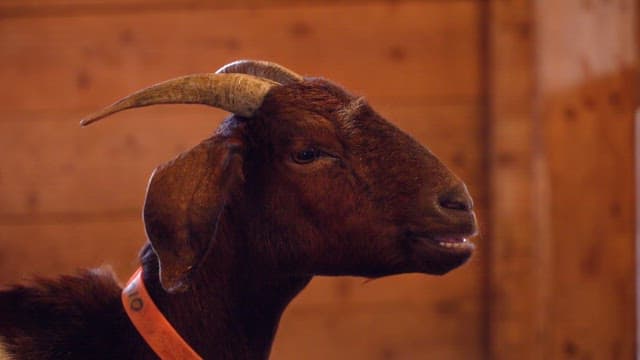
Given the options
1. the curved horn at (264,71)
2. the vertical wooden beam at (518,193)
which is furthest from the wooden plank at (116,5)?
the curved horn at (264,71)

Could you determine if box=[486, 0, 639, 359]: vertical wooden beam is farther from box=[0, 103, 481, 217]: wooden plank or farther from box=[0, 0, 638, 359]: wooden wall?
box=[0, 103, 481, 217]: wooden plank

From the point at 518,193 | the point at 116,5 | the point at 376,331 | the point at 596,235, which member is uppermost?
the point at 116,5

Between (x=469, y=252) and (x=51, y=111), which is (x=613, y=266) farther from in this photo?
(x=51, y=111)

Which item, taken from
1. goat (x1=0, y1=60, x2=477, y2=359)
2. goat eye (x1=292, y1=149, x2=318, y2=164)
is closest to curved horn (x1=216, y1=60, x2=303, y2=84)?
goat (x1=0, y1=60, x2=477, y2=359)

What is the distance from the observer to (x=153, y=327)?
1.14 m

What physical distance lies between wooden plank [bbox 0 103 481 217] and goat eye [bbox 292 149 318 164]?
4.28 ft

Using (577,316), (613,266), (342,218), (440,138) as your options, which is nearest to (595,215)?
(613,266)

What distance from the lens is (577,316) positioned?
2.41 m

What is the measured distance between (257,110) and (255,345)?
365 millimetres

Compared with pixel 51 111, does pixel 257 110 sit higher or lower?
higher

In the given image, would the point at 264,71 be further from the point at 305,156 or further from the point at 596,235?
the point at 596,235

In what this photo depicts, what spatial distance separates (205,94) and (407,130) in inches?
53.6

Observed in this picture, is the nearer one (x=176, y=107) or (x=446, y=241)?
(x=446, y=241)

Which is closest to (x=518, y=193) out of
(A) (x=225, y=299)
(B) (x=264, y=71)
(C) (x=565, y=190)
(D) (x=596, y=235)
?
(C) (x=565, y=190)
